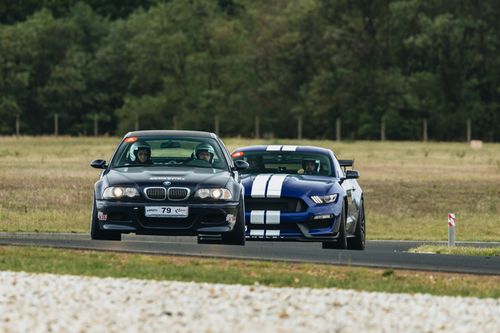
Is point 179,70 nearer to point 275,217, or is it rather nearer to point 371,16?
point 371,16

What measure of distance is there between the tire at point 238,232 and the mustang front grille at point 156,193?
41.0 inches

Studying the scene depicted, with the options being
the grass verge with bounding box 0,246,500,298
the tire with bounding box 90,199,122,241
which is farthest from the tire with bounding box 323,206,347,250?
the grass verge with bounding box 0,246,500,298

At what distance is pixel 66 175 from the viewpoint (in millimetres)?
44750

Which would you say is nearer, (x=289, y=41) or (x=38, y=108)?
(x=289, y=41)

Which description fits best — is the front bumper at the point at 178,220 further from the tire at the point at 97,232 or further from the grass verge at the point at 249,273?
the grass verge at the point at 249,273

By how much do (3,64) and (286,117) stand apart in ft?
69.1

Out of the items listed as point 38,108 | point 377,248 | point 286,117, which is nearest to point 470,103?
point 286,117

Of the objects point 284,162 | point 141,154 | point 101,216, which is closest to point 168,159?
point 141,154

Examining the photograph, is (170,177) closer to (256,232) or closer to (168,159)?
(168,159)

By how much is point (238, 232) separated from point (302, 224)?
1.51 meters

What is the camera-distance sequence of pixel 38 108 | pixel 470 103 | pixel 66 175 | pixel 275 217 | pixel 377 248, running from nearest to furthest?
pixel 275 217 → pixel 377 248 → pixel 66 175 → pixel 470 103 → pixel 38 108

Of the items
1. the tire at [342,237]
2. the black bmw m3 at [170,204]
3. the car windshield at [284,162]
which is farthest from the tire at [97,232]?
the tire at [342,237]

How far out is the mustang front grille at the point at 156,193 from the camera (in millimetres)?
19734

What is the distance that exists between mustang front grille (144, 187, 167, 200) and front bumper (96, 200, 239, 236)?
0.11 meters
